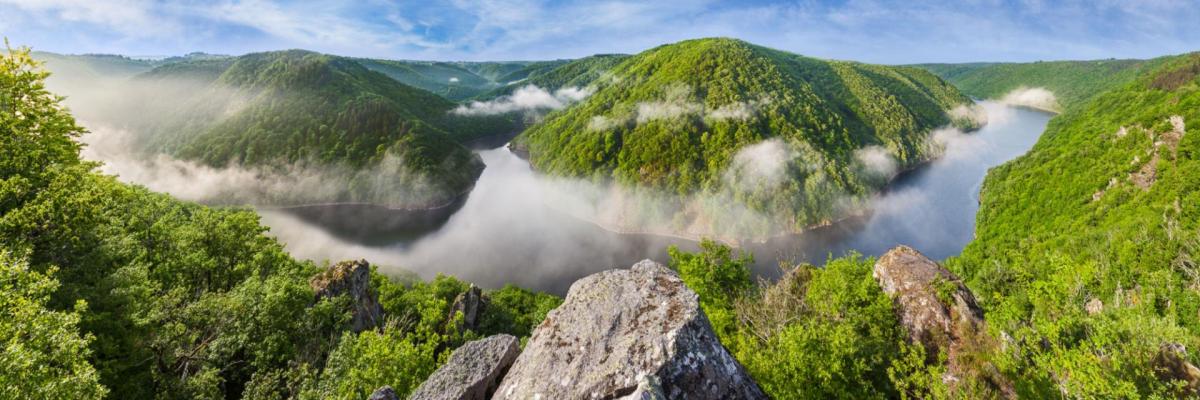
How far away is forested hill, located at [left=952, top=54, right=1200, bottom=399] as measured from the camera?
1619cm

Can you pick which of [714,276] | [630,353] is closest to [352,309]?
[630,353]

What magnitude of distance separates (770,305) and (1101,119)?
155184mm

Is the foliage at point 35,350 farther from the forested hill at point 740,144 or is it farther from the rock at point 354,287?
the forested hill at point 740,144

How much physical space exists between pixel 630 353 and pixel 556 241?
11758cm

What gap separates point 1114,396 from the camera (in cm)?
1360

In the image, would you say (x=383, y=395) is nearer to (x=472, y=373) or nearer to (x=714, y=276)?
(x=472, y=373)

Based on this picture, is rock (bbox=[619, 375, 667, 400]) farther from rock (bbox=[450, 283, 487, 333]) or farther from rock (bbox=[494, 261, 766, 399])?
rock (bbox=[450, 283, 487, 333])

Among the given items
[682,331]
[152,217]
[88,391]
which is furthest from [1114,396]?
[152,217]

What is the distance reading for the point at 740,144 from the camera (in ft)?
477

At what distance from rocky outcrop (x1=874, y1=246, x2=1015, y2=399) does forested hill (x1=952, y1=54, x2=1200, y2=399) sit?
4.06 ft

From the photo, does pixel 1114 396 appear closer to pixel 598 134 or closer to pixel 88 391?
pixel 88 391

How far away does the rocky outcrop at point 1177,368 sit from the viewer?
646 inches

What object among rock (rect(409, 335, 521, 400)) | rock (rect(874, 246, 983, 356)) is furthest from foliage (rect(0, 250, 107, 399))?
rock (rect(874, 246, 983, 356))

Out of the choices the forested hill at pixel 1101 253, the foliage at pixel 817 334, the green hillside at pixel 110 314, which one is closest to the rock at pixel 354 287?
A: the green hillside at pixel 110 314
